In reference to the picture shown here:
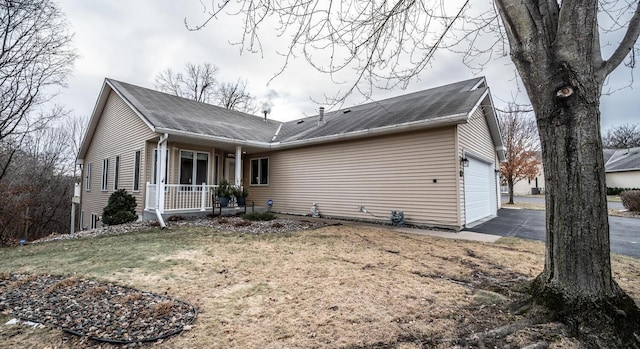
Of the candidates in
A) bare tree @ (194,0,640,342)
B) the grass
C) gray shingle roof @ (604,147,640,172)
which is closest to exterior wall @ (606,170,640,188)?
gray shingle roof @ (604,147,640,172)

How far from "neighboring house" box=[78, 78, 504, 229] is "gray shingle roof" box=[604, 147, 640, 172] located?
2204 centimetres

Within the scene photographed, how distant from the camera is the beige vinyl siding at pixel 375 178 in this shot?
26.1ft

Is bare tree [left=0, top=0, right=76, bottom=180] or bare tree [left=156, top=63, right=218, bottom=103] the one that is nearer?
bare tree [left=0, top=0, right=76, bottom=180]

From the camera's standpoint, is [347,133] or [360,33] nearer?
[360,33]

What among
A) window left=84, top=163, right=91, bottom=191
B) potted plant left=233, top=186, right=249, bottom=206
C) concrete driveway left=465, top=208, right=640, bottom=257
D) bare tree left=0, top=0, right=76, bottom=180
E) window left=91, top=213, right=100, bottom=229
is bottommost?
window left=91, top=213, right=100, bottom=229

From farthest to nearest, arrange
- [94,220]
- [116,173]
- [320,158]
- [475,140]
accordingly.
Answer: [94,220]
[116,173]
[320,158]
[475,140]

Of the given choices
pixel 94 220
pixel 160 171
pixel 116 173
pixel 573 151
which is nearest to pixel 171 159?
pixel 160 171

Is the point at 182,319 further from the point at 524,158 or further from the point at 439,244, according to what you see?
the point at 524,158

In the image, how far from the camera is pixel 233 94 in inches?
1012

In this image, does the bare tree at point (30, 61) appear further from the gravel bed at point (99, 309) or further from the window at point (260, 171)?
the gravel bed at point (99, 309)

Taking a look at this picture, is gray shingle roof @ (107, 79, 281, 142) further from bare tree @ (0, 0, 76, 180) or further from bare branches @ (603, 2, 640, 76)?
bare branches @ (603, 2, 640, 76)

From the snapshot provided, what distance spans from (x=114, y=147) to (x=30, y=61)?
4.30 meters

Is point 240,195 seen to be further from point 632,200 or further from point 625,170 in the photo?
point 625,170

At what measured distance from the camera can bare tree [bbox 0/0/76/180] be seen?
1035 centimetres
